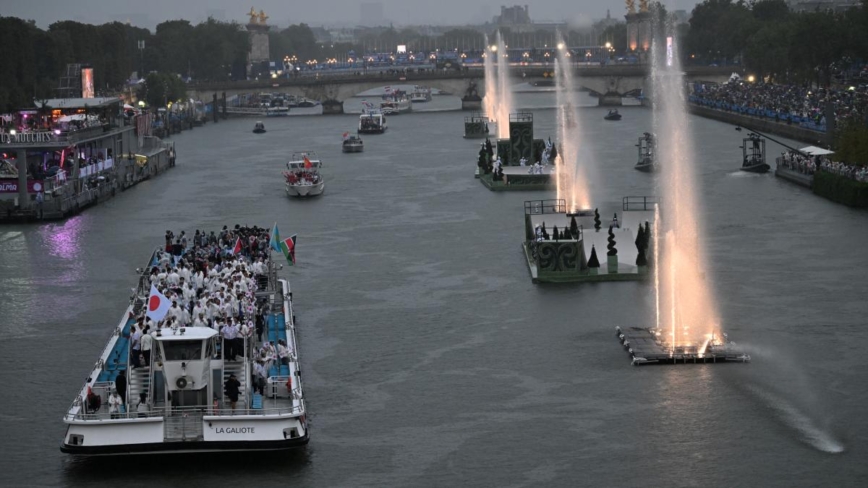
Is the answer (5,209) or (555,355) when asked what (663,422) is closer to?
(555,355)

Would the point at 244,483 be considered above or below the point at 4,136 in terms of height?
below

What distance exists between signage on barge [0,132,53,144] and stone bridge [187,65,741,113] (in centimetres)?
8006

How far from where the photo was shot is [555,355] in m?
37.0

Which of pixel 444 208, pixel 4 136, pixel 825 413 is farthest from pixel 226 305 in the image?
pixel 4 136

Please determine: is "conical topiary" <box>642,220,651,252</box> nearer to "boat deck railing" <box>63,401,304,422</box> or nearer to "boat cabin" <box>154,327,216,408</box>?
"boat deck railing" <box>63,401,304,422</box>

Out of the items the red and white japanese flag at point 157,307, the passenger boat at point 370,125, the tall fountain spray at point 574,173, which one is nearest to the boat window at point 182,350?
the red and white japanese flag at point 157,307

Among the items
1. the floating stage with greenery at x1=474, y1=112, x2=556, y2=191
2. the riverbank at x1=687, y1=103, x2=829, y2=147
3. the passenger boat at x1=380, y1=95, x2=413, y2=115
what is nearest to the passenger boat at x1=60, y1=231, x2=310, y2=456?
the floating stage with greenery at x1=474, y1=112, x2=556, y2=191

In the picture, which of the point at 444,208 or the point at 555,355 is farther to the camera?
the point at 444,208

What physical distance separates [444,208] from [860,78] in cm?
6039

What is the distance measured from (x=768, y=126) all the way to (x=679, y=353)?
228 feet

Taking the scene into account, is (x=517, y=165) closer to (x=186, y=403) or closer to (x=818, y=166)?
(x=818, y=166)

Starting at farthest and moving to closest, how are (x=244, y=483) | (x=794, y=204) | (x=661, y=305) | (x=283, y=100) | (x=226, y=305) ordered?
(x=283, y=100) → (x=794, y=204) → (x=661, y=305) → (x=226, y=305) → (x=244, y=483)

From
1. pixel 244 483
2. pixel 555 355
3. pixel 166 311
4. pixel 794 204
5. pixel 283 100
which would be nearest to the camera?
pixel 244 483

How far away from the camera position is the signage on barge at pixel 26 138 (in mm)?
70750
